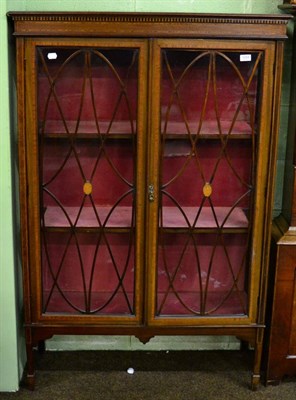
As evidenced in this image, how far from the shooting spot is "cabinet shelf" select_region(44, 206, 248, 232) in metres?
2.20

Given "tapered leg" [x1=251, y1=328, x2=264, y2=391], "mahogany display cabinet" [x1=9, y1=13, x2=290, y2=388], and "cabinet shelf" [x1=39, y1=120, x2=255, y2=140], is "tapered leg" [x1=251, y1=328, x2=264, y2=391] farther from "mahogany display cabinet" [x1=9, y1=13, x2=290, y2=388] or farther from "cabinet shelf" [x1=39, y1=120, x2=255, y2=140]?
"cabinet shelf" [x1=39, y1=120, x2=255, y2=140]

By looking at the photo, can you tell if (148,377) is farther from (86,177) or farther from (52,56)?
(52,56)

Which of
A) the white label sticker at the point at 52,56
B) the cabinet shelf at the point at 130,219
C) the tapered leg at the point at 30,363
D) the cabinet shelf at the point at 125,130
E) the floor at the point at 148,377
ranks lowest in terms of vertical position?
the floor at the point at 148,377

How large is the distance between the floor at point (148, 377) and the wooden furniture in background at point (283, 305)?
3.8 inches

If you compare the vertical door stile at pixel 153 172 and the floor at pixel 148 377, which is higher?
the vertical door stile at pixel 153 172

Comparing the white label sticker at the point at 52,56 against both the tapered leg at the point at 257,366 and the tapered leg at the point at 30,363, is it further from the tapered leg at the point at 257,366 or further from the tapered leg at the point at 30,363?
the tapered leg at the point at 257,366

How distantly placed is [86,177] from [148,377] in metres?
0.90

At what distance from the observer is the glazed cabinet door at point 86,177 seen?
2057mm

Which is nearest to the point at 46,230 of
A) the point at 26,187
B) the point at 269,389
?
the point at 26,187

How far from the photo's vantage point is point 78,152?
217cm

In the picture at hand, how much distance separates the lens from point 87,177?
7.19 ft

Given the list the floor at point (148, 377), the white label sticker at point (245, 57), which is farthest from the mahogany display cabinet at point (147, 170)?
the floor at point (148, 377)

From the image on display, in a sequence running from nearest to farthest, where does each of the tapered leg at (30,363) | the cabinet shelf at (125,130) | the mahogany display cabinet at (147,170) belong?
1. the mahogany display cabinet at (147,170)
2. the cabinet shelf at (125,130)
3. the tapered leg at (30,363)

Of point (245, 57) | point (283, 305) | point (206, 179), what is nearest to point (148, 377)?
point (283, 305)
